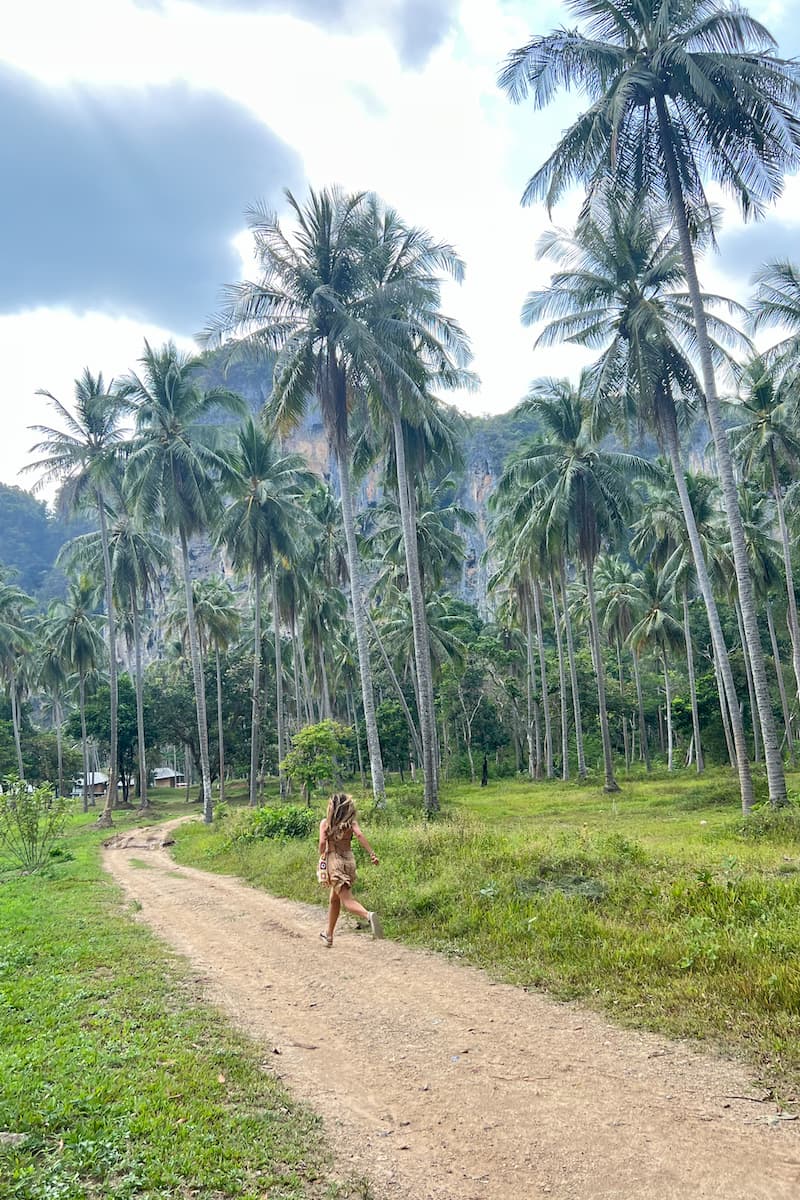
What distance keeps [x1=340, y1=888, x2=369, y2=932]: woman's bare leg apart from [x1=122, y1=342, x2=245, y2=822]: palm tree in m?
19.4

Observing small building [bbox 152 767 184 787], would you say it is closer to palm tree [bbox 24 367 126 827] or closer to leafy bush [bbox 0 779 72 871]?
palm tree [bbox 24 367 126 827]

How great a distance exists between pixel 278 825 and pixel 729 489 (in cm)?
1145

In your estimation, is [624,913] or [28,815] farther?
[28,815]

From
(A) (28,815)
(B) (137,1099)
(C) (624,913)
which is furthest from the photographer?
(A) (28,815)

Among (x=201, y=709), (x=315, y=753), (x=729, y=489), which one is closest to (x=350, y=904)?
(x=729, y=489)

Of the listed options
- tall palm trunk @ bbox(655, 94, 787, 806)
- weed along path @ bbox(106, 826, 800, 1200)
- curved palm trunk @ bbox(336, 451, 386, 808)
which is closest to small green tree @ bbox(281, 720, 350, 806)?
curved palm trunk @ bbox(336, 451, 386, 808)

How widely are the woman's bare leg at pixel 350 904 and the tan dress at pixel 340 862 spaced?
0.19ft

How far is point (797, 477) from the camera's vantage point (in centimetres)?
2594

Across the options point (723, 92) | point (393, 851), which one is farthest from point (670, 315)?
point (393, 851)

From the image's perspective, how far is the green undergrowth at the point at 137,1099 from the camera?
3076 mm

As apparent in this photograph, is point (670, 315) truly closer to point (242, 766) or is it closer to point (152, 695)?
point (152, 695)

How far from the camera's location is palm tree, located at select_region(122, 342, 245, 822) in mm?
25625

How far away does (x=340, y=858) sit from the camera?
7203mm

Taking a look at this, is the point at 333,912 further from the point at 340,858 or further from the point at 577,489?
the point at 577,489
